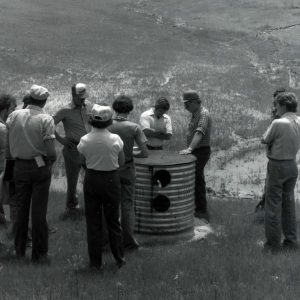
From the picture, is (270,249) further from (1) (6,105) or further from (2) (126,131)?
(1) (6,105)

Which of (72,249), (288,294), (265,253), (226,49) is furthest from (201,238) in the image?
(226,49)

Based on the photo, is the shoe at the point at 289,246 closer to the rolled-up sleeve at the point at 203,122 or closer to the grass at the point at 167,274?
the grass at the point at 167,274

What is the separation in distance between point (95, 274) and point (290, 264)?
2.14m

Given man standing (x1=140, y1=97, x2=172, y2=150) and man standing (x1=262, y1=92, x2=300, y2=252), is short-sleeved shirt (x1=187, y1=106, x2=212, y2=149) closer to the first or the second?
man standing (x1=140, y1=97, x2=172, y2=150)

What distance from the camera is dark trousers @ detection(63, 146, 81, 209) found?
354 inches

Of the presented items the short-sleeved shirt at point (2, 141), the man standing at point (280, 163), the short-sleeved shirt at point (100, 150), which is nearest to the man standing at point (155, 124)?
the man standing at point (280, 163)

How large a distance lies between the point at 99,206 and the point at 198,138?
2.67 metres

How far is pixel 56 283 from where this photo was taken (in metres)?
6.14

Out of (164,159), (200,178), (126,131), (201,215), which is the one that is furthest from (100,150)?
(201,215)

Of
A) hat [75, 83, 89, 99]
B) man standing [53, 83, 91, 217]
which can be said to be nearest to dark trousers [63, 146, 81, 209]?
man standing [53, 83, 91, 217]

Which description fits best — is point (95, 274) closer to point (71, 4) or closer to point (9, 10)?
point (9, 10)

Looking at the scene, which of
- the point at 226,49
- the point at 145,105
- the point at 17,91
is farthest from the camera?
the point at 226,49

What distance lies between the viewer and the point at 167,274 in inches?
254

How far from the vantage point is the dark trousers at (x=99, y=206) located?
6.36 m
